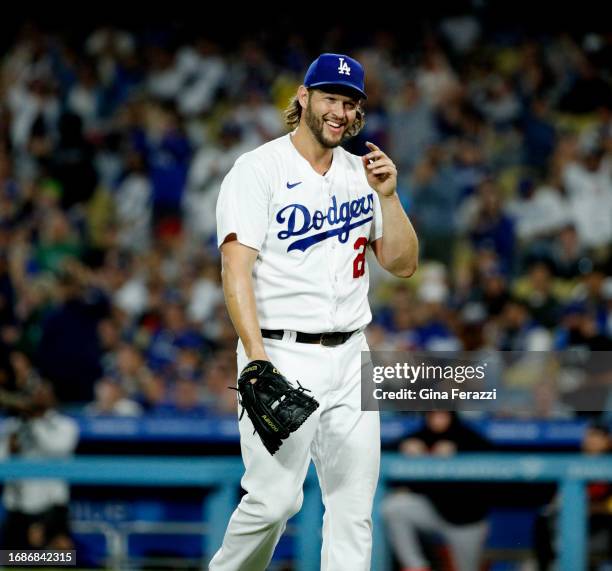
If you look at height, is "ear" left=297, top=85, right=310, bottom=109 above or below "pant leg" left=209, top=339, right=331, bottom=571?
above

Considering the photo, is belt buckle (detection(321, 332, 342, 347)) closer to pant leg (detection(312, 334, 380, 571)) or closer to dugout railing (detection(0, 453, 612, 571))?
pant leg (detection(312, 334, 380, 571))

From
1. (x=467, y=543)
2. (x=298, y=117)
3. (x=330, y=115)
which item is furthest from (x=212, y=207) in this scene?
(x=330, y=115)

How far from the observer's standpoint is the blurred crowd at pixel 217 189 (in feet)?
27.0

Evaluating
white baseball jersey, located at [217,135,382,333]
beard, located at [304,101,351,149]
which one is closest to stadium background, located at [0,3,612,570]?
white baseball jersey, located at [217,135,382,333]

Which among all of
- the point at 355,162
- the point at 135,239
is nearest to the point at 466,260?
the point at 135,239

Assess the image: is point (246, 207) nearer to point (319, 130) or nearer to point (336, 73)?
point (319, 130)

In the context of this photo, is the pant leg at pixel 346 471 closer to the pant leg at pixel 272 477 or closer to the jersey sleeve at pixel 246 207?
the pant leg at pixel 272 477

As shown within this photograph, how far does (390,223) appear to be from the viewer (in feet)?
13.0

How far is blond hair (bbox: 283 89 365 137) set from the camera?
3.97 meters

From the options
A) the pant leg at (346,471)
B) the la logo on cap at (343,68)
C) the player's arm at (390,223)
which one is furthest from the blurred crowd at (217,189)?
the la logo on cap at (343,68)

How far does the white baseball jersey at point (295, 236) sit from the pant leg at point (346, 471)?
0.15 meters

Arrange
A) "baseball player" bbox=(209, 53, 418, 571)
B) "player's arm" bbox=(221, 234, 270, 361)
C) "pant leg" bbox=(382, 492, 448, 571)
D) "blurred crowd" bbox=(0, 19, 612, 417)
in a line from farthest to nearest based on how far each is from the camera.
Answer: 1. "blurred crowd" bbox=(0, 19, 612, 417)
2. "pant leg" bbox=(382, 492, 448, 571)
3. "baseball player" bbox=(209, 53, 418, 571)
4. "player's arm" bbox=(221, 234, 270, 361)

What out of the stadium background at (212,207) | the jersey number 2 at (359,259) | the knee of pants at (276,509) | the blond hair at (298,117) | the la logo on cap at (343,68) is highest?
the stadium background at (212,207)

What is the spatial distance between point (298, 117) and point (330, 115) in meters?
0.26
